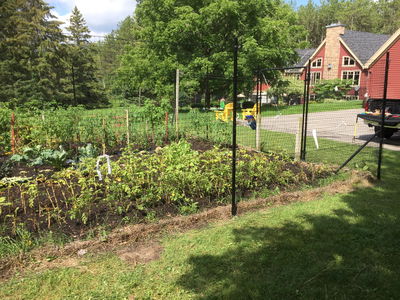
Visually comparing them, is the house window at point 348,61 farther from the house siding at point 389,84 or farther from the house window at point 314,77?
the house siding at point 389,84

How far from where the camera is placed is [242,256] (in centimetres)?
322

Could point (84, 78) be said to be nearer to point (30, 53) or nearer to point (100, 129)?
point (30, 53)

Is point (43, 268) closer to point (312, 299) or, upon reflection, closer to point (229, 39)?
point (312, 299)

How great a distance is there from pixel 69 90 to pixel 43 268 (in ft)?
89.7

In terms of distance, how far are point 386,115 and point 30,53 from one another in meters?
27.1

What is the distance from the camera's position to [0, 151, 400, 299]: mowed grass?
8.77ft

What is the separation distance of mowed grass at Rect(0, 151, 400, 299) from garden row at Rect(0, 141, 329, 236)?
25.5 inches

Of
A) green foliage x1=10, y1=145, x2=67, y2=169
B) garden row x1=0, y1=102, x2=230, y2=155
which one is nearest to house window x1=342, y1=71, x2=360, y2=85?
garden row x1=0, y1=102, x2=230, y2=155

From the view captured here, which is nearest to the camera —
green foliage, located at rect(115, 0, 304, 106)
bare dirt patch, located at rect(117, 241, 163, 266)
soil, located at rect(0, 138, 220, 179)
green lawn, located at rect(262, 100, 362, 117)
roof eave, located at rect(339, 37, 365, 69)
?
bare dirt patch, located at rect(117, 241, 163, 266)

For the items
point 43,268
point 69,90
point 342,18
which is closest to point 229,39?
point 69,90

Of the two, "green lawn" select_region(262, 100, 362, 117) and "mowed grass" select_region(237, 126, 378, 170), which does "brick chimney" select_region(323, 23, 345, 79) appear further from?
"mowed grass" select_region(237, 126, 378, 170)

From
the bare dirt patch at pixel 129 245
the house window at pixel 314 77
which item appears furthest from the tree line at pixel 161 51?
the bare dirt patch at pixel 129 245

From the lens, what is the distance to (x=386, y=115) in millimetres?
9547

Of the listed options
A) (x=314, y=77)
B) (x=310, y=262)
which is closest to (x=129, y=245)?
(x=310, y=262)
